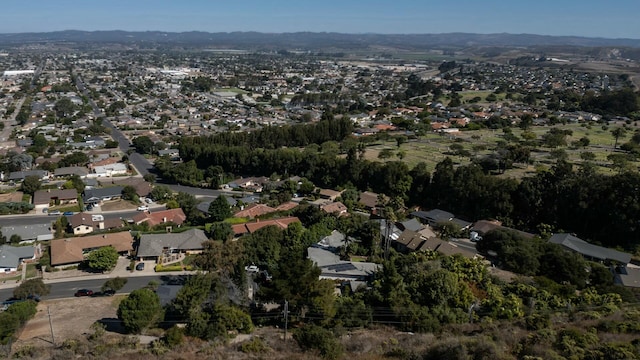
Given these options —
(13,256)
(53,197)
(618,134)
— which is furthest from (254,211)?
(618,134)

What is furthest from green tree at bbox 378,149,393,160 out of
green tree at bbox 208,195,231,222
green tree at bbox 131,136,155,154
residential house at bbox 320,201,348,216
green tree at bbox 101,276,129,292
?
green tree at bbox 101,276,129,292

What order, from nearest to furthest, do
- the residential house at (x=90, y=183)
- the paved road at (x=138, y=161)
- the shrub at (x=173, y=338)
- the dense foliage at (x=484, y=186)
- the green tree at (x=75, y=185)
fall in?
the shrub at (x=173, y=338), the dense foliage at (x=484, y=186), the green tree at (x=75, y=185), the residential house at (x=90, y=183), the paved road at (x=138, y=161)

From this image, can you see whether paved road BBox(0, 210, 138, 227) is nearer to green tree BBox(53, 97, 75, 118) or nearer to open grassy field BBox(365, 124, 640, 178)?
open grassy field BBox(365, 124, 640, 178)

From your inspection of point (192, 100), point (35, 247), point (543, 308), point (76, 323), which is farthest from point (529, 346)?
point (192, 100)

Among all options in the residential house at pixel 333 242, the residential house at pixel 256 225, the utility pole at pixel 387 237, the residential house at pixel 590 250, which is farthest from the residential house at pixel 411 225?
the residential house at pixel 590 250

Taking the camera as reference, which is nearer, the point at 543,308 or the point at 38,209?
the point at 543,308

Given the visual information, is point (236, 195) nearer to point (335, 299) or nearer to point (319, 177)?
point (319, 177)

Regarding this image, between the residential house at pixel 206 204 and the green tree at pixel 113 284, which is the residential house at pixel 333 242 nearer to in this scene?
the residential house at pixel 206 204
